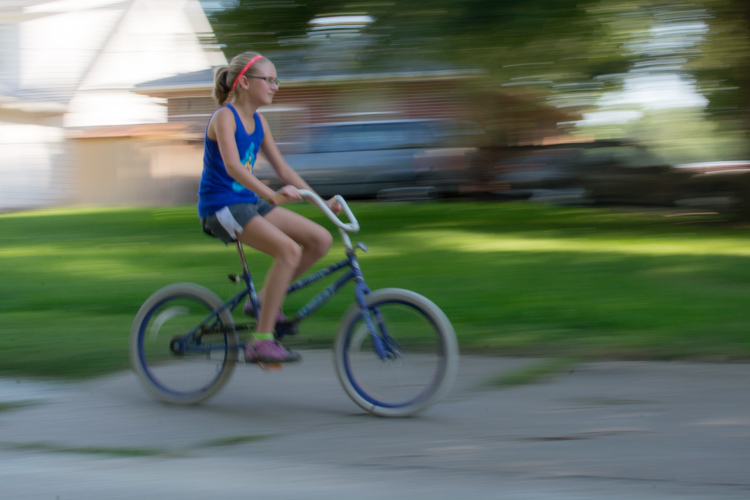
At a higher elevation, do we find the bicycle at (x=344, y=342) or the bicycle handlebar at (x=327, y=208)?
the bicycle handlebar at (x=327, y=208)

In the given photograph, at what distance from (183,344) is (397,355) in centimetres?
121

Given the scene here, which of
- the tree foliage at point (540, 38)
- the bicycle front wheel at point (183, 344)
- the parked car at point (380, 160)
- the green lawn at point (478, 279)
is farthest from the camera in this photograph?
the parked car at point (380, 160)

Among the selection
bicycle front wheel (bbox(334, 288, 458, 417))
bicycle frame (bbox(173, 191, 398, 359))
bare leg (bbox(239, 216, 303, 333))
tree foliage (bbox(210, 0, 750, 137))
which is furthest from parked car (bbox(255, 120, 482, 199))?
bicycle front wheel (bbox(334, 288, 458, 417))

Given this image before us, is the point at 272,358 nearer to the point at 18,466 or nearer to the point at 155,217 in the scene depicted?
the point at 18,466

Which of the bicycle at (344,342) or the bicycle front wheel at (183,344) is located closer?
the bicycle at (344,342)

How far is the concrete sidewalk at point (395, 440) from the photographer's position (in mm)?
3510

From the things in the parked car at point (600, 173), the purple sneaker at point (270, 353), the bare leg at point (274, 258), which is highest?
the bare leg at point (274, 258)

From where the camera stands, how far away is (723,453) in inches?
148

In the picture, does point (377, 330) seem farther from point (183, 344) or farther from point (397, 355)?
point (183, 344)

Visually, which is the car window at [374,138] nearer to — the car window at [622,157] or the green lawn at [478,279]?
the green lawn at [478,279]

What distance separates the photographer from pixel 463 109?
530 inches

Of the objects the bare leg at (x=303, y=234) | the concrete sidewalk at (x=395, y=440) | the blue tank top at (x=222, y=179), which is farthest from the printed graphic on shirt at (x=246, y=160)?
the concrete sidewalk at (x=395, y=440)

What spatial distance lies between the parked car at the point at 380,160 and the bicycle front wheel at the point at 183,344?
35.8 feet

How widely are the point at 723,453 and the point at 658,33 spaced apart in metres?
8.27
